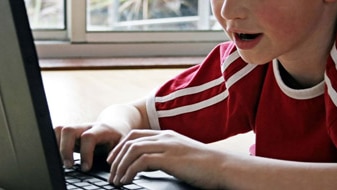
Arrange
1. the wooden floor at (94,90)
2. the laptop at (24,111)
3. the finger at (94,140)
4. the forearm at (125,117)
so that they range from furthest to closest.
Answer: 1. the wooden floor at (94,90)
2. the forearm at (125,117)
3. the finger at (94,140)
4. the laptop at (24,111)

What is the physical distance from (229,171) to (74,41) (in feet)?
4.33

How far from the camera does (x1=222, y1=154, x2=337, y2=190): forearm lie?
75cm

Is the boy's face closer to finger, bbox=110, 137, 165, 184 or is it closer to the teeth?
the teeth

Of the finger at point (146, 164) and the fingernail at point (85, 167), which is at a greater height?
the finger at point (146, 164)

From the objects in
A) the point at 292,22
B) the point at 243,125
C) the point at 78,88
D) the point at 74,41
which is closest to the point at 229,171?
the point at 292,22

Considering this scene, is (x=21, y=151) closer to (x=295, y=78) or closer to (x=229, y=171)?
(x=229, y=171)

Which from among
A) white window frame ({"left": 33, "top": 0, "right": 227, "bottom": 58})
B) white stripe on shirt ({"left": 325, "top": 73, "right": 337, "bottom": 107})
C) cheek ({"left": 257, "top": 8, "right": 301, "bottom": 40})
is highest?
cheek ({"left": 257, "top": 8, "right": 301, "bottom": 40})

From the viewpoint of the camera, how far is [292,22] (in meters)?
0.82

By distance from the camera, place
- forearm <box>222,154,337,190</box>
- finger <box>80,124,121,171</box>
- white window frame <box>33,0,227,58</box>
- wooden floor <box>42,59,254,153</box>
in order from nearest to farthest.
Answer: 1. forearm <box>222,154,337,190</box>
2. finger <box>80,124,121,171</box>
3. wooden floor <box>42,59,254,153</box>
4. white window frame <box>33,0,227,58</box>

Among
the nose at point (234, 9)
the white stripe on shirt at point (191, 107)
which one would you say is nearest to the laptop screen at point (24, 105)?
the nose at point (234, 9)

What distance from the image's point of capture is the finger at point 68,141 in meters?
0.85

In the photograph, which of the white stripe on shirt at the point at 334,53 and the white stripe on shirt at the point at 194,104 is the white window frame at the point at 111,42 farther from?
the white stripe on shirt at the point at 334,53

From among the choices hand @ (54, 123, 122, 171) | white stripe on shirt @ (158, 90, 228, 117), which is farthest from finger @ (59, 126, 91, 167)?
white stripe on shirt @ (158, 90, 228, 117)

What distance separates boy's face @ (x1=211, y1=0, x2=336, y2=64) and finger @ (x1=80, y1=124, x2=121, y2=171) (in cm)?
19
